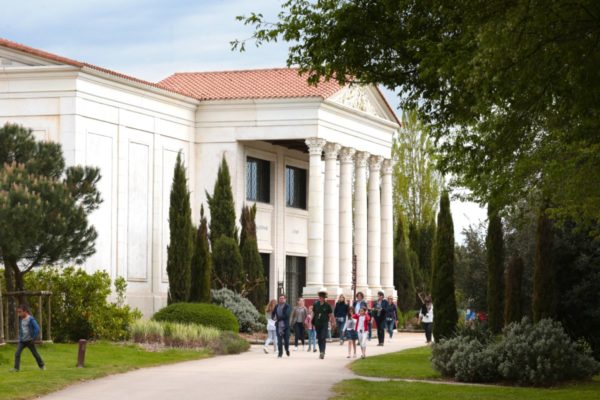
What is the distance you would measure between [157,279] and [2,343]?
54.8 feet

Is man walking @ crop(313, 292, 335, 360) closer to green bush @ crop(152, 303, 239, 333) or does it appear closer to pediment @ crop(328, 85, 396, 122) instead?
green bush @ crop(152, 303, 239, 333)

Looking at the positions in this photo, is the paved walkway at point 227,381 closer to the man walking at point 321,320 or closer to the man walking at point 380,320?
the man walking at point 321,320

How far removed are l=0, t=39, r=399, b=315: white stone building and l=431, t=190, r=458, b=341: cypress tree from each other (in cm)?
1407

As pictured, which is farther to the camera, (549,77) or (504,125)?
(504,125)

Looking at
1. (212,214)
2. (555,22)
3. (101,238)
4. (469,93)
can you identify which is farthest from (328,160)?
(555,22)

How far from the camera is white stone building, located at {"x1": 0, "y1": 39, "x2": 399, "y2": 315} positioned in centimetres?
4359

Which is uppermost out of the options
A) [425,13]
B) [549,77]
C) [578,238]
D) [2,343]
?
[425,13]

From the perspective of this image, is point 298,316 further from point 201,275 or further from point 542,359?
point 542,359

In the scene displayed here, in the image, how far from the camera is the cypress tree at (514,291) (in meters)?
31.9

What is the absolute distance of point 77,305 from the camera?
116 ft

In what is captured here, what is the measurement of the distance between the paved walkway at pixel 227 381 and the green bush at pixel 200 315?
6.25m

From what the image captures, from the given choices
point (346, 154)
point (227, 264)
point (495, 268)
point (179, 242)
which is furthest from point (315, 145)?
point (495, 268)

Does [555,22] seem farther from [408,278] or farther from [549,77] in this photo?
[408,278]

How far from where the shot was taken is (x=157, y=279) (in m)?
47.2
